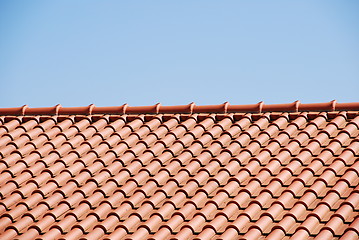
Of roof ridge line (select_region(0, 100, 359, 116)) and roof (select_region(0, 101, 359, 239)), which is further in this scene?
roof ridge line (select_region(0, 100, 359, 116))

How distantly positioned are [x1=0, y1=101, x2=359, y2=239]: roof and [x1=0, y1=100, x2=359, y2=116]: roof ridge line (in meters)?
0.02

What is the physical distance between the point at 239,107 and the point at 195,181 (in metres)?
2.54

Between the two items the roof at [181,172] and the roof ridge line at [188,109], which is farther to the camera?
the roof ridge line at [188,109]

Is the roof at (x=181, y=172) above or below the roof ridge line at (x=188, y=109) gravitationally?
below

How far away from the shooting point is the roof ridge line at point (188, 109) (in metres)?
10.5

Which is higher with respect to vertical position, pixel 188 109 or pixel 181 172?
pixel 188 109

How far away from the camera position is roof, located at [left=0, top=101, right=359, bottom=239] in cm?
780

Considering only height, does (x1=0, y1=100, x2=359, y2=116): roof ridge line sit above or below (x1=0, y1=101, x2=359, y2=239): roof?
above

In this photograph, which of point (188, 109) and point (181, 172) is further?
point (188, 109)

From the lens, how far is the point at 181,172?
9211mm

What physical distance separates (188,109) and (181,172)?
227 centimetres

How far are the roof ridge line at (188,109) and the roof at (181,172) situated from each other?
2cm

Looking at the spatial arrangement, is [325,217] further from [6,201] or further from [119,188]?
[6,201]

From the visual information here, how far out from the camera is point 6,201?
8.89 m
